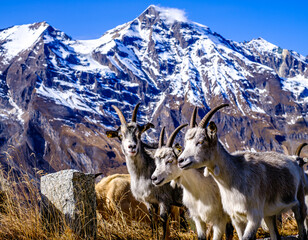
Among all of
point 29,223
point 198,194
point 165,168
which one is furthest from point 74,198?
point 198,194

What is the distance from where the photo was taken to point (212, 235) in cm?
768

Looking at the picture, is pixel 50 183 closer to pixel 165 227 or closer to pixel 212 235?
pixel 165 227

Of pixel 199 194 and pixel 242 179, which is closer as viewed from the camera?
pixel 242 179

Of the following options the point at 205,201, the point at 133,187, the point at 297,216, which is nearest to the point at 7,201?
the point at 133,187

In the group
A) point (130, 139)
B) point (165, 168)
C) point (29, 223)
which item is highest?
point (130, 139)

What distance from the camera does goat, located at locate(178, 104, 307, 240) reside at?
602 centimetres

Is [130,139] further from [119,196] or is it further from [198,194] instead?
[198,194]

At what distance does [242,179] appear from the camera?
6.20 meters

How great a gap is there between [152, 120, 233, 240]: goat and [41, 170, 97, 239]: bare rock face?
1.23 metres

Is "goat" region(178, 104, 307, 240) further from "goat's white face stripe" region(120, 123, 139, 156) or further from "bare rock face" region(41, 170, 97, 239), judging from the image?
"goat's white face stripe" region(120, 123, 139, 156)

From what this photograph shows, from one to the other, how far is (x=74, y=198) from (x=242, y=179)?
2.71 meters

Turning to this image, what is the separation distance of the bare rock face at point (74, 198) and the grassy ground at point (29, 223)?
194mm

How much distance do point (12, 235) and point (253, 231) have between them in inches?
145

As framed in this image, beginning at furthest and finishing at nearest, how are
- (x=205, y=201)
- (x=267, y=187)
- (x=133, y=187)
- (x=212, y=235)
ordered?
1. (x=133, y=187)
2. (x=212, y=235)
3. (x=205, y=201)
4. (x=267, y=187)
